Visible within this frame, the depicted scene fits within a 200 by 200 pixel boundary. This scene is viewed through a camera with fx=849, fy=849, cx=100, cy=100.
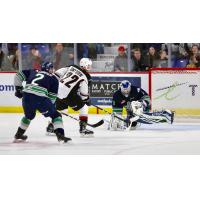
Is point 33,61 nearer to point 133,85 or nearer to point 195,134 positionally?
point 133,85

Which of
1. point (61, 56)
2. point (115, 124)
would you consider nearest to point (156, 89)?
point (115, 124)

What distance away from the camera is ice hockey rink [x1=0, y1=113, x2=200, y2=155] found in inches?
228

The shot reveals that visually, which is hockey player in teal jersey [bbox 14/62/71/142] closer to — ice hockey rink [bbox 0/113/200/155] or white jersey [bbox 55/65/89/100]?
ice hockey rink [bbox 0/113/200/155]

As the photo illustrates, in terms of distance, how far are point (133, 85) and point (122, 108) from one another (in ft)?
0.77

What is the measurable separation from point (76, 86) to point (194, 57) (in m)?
0.94

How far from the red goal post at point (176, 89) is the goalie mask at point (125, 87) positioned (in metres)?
0.27

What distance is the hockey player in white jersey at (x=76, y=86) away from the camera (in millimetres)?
6289

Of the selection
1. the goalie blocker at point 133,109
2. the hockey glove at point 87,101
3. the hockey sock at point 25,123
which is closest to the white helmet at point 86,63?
the hockey glove at point 87,101

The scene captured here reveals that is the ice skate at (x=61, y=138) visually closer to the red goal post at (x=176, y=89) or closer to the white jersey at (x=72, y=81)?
the white jersey at (x=72, y=81)

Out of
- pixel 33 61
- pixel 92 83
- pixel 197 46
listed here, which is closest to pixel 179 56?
pixel 197 46

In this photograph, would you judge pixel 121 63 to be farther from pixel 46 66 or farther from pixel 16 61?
pixel 16 61

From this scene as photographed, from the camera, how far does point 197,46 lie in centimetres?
631

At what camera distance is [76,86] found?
6.33m
